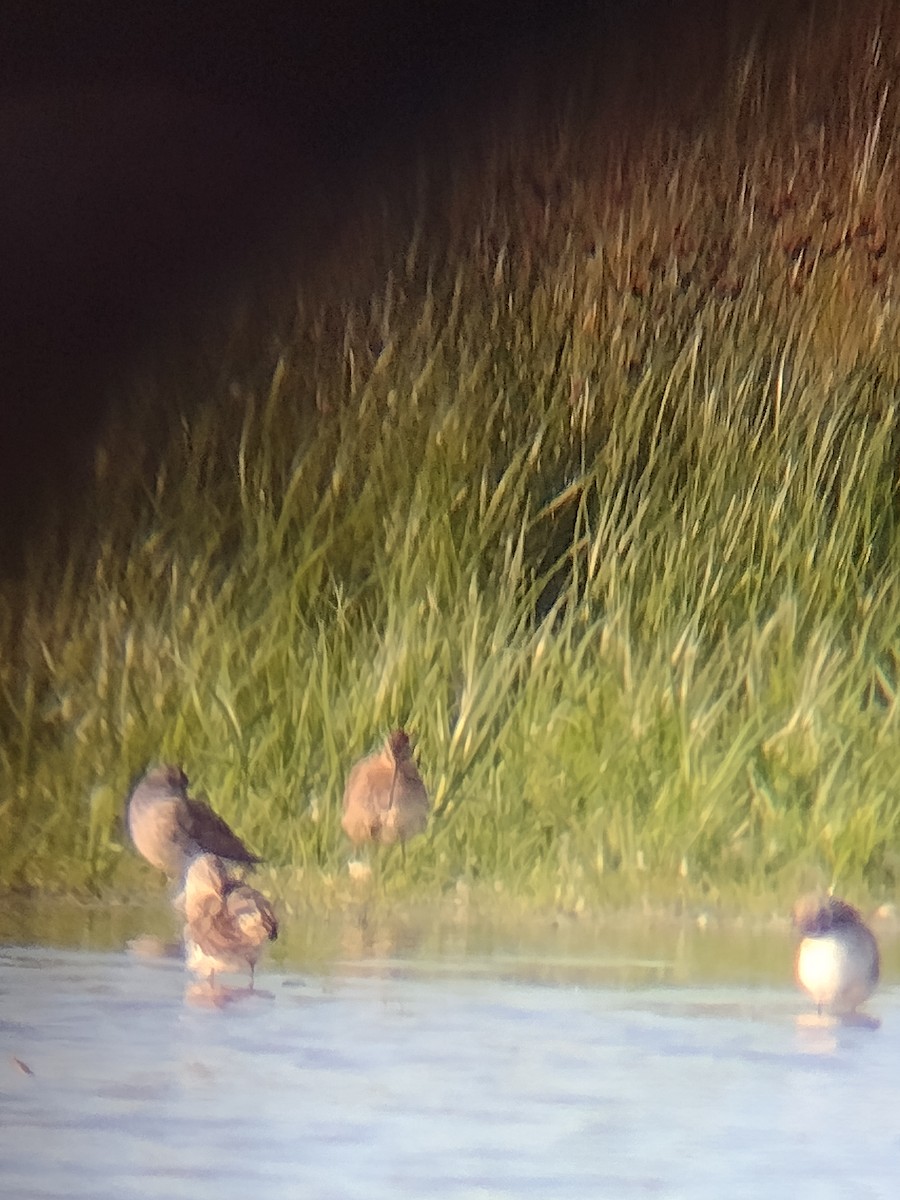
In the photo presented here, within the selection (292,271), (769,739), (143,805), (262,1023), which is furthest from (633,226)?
(262,1023)

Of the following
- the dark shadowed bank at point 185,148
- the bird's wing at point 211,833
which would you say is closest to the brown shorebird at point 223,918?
the bird's wing at point 211,833

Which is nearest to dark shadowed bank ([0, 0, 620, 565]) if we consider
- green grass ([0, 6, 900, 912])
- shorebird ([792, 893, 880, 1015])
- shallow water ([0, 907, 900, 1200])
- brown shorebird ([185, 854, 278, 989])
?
green grass ([0, 6, 900, 912])

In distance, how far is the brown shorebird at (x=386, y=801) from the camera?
1333mm

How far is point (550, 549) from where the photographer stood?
1396 millimetres

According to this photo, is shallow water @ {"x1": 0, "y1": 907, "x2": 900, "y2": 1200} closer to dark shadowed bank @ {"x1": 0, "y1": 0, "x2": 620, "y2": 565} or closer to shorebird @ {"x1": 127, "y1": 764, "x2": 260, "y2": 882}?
shorebird @ {"x1": 127, "y1": 764, "x2": 260, "y2": 882}

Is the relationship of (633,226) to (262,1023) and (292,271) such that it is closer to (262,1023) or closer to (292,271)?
(292,271)

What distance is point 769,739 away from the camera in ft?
4.42

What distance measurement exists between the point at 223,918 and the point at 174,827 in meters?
0.11

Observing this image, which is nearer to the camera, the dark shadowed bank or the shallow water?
the shallow water

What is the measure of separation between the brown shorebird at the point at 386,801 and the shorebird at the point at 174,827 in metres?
0.12

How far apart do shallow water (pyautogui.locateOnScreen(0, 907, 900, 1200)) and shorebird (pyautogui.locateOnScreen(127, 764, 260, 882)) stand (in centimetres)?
12

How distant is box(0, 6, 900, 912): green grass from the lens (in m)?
1.34

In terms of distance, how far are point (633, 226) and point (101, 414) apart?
2.07 ft

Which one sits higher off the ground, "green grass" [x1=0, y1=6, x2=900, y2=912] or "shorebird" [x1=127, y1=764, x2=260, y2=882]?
"green grass" [x1=0, y1=6, x2=900, y2=912]
